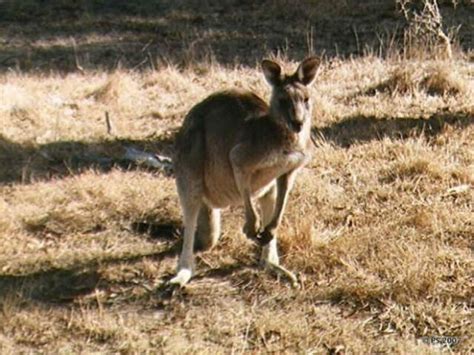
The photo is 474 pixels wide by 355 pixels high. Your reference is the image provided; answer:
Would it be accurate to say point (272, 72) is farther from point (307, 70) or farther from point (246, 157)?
point (246, 157)

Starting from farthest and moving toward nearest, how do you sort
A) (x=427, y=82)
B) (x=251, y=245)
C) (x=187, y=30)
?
1. (x=187, y=30)
2. (x=427, y=82)
3. (x=251, y=245)

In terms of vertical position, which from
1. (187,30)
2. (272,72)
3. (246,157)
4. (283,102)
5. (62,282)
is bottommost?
(62,282)

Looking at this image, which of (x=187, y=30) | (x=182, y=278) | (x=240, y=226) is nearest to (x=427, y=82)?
(x=240, y=226)

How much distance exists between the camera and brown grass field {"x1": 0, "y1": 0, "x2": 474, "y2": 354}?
3.87 metres

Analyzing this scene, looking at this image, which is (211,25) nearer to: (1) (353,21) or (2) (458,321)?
(1) (353,21)

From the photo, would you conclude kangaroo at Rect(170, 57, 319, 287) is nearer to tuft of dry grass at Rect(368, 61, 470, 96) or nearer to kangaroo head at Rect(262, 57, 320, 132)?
kangaroo head at Rect(262, 57, 320, 132)

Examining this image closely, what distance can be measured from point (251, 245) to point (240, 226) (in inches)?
11.4

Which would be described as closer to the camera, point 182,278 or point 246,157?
point 246,157

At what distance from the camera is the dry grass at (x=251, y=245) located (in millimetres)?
3854

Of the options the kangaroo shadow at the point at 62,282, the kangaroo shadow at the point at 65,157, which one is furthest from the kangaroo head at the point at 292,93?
the kangaroo shadow at the point at 65,157

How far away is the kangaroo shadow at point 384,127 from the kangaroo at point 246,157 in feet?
7.14

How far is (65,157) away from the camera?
259 inches

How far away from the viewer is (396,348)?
3662 millimetres

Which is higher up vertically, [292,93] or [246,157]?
[292,93]
